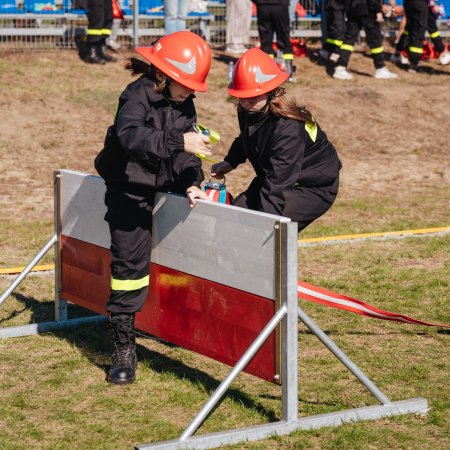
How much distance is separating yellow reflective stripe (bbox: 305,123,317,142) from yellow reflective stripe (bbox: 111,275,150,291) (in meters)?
1.27

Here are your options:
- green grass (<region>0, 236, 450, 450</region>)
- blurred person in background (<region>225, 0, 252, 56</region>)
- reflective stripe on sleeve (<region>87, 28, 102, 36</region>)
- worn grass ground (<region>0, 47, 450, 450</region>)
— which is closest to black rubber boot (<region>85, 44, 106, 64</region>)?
worn grass ground (<region>0, 47, 450, 450</region>)

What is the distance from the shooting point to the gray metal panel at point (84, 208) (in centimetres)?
631

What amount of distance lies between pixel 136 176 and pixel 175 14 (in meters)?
10.2

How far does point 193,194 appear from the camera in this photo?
5469 mm

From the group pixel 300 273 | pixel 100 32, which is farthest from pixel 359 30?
pixel 300 273

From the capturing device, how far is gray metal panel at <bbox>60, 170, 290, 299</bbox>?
506 cm

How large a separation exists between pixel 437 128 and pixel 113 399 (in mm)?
11545

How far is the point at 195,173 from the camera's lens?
19.6 ft

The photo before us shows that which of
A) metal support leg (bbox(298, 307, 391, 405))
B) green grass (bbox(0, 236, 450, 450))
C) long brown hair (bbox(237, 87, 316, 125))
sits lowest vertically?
green grass (bbox(0, 236, 450, 450))

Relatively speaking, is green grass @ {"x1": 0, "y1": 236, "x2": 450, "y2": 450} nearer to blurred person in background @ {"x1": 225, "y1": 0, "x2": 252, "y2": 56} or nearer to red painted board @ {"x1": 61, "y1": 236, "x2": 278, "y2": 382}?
red painted board @ {"x1": 61, "y1": 236, "x2": 278, "y2": 382}

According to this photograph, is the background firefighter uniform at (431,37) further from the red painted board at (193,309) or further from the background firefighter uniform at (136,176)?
the background firefighter uniform at (136,176)

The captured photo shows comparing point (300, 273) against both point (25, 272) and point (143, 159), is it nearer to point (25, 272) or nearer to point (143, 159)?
point (25, 272)

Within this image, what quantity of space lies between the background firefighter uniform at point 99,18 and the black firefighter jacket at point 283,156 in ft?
30.4

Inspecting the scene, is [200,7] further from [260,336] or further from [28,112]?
[260,336]
